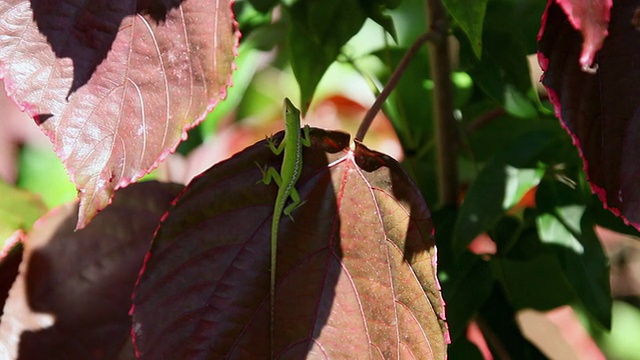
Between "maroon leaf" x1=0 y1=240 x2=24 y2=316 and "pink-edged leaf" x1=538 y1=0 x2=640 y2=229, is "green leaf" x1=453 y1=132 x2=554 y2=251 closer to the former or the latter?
"pink-edged leaf" x1=538 y1=0 x2=640 y2=229

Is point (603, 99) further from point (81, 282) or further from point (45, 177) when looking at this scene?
point (45, 177)

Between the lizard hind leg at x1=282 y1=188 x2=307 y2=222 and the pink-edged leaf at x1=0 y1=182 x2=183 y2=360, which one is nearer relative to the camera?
the lizard hind leg at x1=282 y1=188 x2=307 y2=222

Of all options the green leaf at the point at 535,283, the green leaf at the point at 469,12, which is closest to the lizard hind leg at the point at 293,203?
the green leaf at the point at 469,12

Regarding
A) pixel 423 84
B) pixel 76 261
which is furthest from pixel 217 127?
pixel 76 261

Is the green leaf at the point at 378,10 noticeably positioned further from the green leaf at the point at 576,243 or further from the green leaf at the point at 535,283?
the green leaf at the point at 535,283

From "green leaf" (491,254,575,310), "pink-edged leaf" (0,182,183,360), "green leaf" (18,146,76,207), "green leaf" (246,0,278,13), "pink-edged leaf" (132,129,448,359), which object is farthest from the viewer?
"green leaf" (18,146,76,207)

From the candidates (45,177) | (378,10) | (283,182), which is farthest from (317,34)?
(45,177)

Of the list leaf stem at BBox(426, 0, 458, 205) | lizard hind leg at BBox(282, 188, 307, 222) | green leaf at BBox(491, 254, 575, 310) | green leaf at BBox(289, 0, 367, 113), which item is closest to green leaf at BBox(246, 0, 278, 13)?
green leaf at BBox(289, 0, 367, 113)
